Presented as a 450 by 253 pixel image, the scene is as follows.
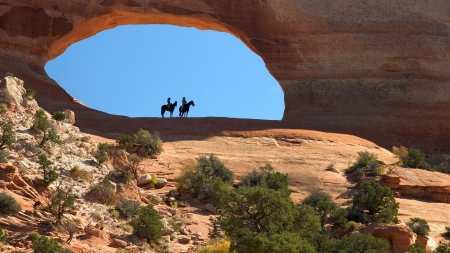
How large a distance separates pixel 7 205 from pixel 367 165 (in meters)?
15.9

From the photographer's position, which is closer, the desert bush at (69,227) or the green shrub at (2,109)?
the desert bush at (69,227)

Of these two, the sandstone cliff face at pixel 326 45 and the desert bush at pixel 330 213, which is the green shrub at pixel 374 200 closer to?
the desert bush at pixel 330 213

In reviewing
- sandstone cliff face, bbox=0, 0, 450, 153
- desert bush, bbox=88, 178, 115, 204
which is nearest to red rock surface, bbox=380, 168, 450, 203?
sandstone cliff face, bbox=0, 0, 450, 153

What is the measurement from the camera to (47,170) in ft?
78.3

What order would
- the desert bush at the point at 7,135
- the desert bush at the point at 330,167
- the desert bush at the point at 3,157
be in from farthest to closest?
the desert bush at the point at 330,167, the desert bush at the point at 7,135, the desert bush at the point at 3,157

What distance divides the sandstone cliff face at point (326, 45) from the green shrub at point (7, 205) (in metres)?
20.9

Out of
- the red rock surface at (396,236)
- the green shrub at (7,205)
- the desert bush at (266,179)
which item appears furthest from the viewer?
the desert bush at (266,179)

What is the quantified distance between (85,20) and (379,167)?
18394 millimetres

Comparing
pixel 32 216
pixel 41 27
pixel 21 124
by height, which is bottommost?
pixel 32 216

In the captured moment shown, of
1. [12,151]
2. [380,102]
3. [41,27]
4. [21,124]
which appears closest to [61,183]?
[12,151]

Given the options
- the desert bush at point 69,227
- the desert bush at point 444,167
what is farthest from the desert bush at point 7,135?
the desert bush at point 444,167

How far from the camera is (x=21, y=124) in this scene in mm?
26469

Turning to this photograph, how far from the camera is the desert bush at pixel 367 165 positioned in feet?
108

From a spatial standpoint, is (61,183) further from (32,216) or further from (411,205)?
(411,205)
